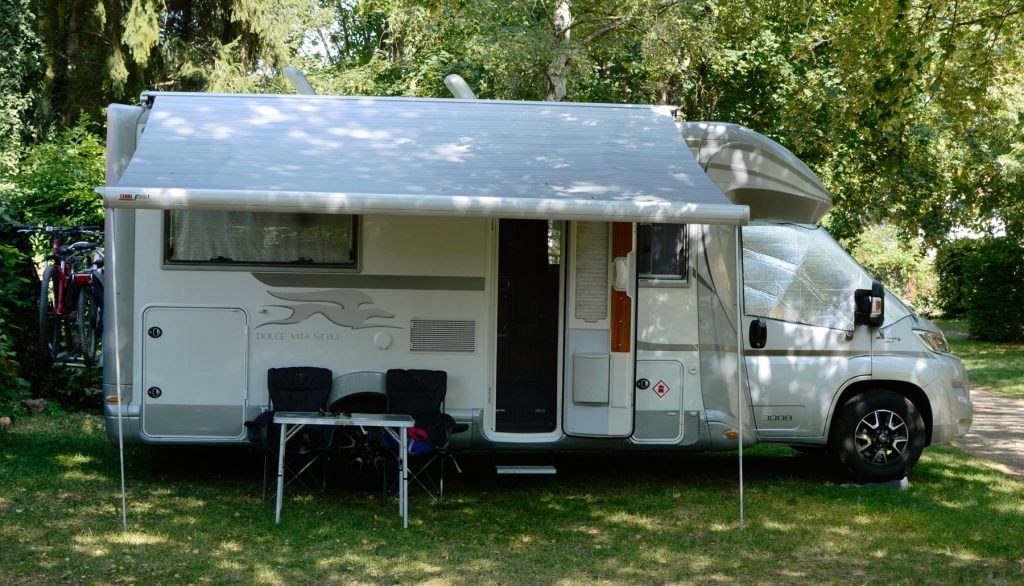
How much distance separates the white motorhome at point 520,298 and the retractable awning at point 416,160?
0.09ft

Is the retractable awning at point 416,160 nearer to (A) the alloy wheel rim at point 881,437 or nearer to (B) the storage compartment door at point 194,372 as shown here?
(B) the storage compartment door at point 194,372

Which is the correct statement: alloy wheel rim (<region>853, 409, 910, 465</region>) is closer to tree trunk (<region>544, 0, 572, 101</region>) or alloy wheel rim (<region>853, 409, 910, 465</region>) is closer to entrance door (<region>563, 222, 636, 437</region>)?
entrance door (<region>563, 222, 636, 437</region>)

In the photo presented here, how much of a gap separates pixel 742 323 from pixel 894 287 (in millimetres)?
20472

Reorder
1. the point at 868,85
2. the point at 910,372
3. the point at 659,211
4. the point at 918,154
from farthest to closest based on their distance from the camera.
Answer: the point at 918,154 < the point at 868,85 < the point at 910,372 < the point at 659,211

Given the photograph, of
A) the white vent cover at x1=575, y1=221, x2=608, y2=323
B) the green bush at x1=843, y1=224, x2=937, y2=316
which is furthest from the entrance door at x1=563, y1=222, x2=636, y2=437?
the green bush at x1=843, y1=224, x2=937, y2=316

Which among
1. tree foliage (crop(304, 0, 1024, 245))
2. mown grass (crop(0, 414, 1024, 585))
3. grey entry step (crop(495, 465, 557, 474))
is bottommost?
mown grass (crop(0, 414, 1024, 585))

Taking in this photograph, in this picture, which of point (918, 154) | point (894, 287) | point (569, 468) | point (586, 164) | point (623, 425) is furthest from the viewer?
point (894, 287)

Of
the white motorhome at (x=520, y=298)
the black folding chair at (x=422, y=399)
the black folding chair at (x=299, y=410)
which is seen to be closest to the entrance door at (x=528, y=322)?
the white motorhome at (x=520, y=298)

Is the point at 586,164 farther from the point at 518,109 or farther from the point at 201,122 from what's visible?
the point at 201,122

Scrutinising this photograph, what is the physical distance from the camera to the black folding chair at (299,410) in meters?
6.48

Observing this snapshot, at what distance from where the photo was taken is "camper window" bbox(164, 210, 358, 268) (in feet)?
22.1

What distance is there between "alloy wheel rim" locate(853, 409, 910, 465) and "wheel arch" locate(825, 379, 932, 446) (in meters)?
0.17

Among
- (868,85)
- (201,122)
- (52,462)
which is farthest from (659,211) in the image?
(868,85)

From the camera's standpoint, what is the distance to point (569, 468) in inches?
320
